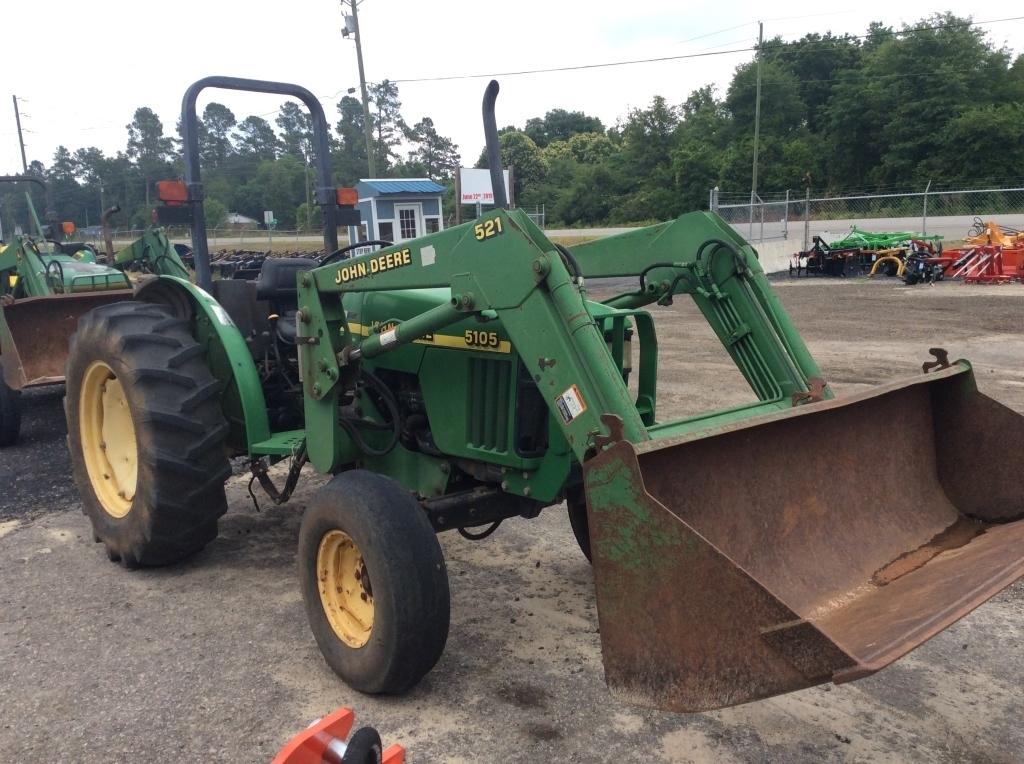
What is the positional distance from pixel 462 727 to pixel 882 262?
18839mm

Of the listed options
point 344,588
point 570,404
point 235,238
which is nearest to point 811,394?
point 570,404

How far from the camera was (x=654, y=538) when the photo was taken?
→ 226 cm

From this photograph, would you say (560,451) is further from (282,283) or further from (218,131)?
(218,131)

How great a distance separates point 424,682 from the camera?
10.8 ft

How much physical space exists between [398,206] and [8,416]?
50.6ft

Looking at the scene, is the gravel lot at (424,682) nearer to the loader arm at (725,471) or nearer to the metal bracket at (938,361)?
the loader arm at (725,471)

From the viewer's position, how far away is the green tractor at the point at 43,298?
273 inches

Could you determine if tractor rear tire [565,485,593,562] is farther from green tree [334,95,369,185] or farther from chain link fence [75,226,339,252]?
green tree [334,95,369,185]

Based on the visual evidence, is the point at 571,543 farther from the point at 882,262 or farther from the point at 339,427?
the point at 882,262

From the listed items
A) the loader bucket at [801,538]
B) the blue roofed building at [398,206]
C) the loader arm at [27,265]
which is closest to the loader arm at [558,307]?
the loader bucket at [801,538]

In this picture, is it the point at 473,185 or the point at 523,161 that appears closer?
the point at 473,185

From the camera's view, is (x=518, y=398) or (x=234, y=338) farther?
(x=234, y=338)

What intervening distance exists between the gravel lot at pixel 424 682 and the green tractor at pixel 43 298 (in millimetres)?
2047

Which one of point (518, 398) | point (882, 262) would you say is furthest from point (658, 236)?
point (882, 262)
